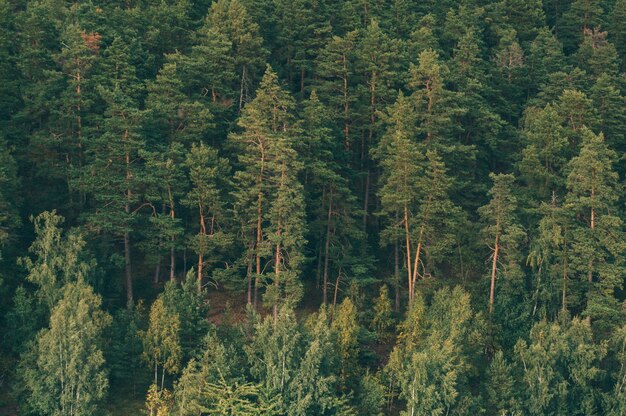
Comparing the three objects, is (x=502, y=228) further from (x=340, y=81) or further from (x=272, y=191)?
(x=340, y=81)

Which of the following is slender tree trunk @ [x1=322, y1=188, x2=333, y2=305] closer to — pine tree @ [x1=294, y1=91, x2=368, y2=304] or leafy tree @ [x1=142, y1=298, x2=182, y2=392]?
pine tree @ [x1=294, y1=91, x2=368, y2=304]

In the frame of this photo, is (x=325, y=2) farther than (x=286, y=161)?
Yes

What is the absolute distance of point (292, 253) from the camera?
5797 centimetres

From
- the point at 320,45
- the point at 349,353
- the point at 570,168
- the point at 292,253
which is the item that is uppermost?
the point at 320,45

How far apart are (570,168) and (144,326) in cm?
2765

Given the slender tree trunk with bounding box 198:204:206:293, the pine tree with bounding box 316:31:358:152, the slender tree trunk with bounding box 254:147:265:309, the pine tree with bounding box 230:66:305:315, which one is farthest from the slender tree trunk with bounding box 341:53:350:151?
the slender tree trunk with bounding box 198:204:206:293

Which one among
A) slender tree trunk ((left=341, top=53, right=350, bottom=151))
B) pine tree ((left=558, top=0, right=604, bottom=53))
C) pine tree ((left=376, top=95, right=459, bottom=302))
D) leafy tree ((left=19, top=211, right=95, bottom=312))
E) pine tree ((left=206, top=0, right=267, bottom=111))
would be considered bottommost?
leafy tree ((left=19, top=211, right=95, bottom=312))

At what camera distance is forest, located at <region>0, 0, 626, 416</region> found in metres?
52.5

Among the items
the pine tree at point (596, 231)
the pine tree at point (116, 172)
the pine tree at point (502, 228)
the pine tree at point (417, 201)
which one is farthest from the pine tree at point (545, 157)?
the pine tree at point (116, 172)

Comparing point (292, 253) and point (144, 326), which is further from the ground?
point (292, 253)

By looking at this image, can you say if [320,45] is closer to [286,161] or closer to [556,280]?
[286,161]

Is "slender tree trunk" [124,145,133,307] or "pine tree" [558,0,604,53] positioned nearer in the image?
"slender tree trunk" [124,145,133,307]

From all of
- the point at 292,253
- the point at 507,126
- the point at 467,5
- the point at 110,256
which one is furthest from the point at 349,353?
the point at 467,5

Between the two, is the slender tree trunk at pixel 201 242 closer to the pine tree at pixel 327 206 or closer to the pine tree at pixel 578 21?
the pine tree at pixel 327 206
